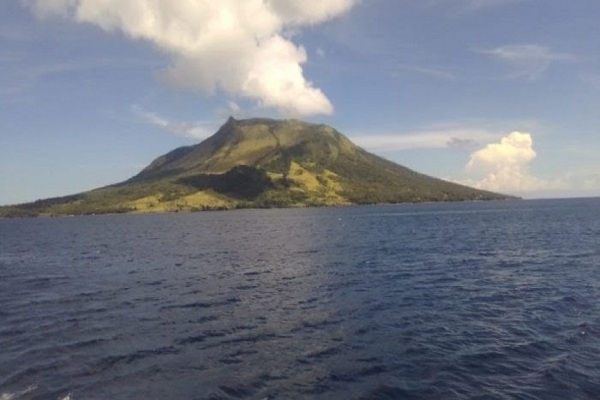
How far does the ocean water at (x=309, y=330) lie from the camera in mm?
28781

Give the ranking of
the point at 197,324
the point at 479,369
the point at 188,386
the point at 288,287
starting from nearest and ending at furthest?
the point at 188,386
the point at 479,369
the point at 197,324
the point at 288,287

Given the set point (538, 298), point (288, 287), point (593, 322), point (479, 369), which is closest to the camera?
point (479, 369)

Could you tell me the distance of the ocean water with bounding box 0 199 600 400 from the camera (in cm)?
2878

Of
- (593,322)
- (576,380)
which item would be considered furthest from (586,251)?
(576,380)

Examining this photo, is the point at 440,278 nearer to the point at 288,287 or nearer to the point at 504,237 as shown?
the point at 288,287

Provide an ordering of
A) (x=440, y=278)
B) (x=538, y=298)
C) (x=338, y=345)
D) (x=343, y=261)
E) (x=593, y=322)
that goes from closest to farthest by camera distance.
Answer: (x=338, y=345) < (x=593, y=322) < (x=538, y=298) < (x=440, y=278) < (x=343, y=261)

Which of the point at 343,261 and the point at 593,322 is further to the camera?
the point at 343,261

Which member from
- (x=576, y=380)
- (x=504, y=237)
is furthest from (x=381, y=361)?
(x=504, y=237)

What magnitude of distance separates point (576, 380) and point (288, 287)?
36.6 metres

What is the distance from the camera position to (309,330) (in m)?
40.7

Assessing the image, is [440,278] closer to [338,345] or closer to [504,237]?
[338,345]

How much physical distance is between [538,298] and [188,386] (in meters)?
37.2

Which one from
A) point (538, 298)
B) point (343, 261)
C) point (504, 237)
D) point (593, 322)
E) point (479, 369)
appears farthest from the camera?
point (504, 237)

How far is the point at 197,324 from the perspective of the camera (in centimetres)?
4347
